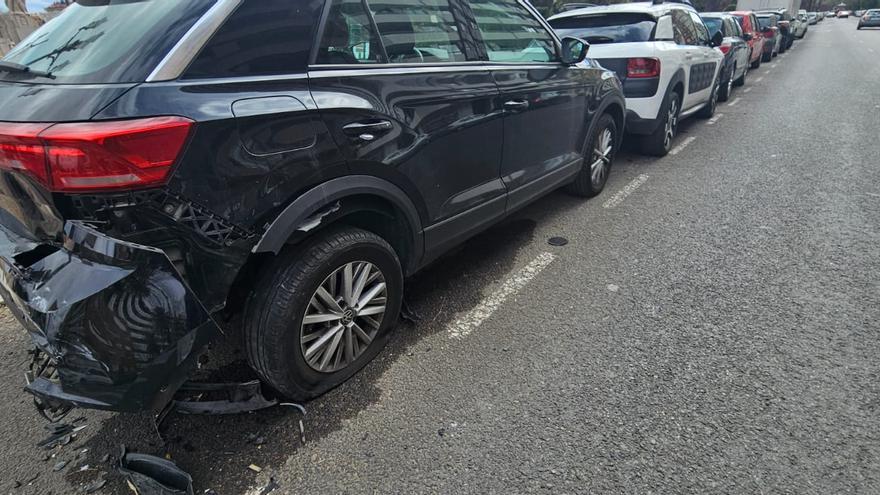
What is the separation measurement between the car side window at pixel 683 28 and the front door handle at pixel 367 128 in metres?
5.30

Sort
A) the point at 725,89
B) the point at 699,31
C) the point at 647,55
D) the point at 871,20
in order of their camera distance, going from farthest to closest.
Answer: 1. the point at 871,20
2. the point at 725,89
3. the point at 699,31
4. the point at 647,55

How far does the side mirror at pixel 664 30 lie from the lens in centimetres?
580

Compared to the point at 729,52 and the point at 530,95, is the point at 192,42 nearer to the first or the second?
the point at 530,95

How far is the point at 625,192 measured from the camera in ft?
17.3

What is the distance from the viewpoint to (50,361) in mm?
1905

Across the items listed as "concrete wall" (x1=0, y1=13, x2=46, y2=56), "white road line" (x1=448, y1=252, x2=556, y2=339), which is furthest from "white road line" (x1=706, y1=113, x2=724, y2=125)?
"concrete wall" (x1=0, y1=13, x2=46, y2=56)

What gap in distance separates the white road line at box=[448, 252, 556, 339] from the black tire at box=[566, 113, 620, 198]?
1276 millimetres

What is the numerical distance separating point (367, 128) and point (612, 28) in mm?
4905

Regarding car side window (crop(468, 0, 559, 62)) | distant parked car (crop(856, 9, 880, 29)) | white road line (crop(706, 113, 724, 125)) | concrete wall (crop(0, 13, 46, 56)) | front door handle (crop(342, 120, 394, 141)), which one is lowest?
distant parked car (crop(856, 9, 880, 29))

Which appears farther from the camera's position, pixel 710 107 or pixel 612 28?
pixel 710 107

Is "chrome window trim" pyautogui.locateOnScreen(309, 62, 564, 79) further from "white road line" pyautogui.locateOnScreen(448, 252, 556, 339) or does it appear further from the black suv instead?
"white road line" pyautogui.locateOnScreen(448, 252, 556, 339)

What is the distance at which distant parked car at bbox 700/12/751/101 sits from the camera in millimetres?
9387

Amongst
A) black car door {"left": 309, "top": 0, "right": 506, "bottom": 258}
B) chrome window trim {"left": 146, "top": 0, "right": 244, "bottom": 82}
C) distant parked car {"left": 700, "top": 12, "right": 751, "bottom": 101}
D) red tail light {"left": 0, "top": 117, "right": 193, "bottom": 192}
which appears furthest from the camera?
distant parked car {"left": 700, "top": 12, "right": 751, "bottom": 101}

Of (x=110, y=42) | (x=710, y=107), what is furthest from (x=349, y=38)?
(x=710, y=107)
